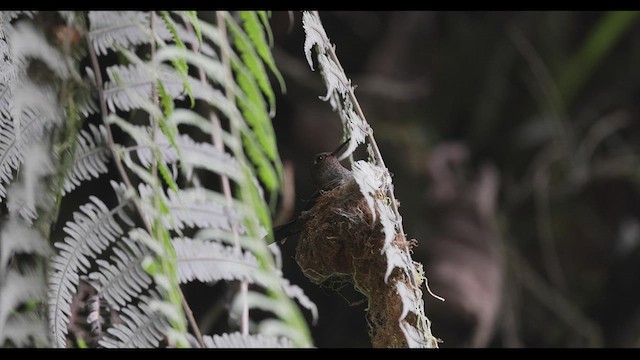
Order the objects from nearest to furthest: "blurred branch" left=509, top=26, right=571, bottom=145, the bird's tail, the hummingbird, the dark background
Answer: the bird's tail < the hummingbird < the dark background < "blurred branch" left=509, top=26, right=571, bottom=145

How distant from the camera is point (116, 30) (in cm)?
98

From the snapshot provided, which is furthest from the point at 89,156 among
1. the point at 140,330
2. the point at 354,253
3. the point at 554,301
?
the point at 554,301

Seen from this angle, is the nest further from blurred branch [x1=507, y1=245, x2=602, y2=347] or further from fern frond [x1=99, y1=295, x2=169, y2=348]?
blurred branch [x1=507, y1=245, x2=602, y2=347]

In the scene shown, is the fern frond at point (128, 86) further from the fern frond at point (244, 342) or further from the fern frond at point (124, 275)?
the fern frond at point (244, 342)

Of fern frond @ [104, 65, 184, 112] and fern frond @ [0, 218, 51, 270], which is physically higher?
fern frond @ [104, 65, 184, 112]

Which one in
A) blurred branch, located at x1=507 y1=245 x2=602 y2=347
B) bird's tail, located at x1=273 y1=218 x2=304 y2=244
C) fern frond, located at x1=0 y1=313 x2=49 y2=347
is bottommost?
fern frond, located at x1=0 y1=313 x2=49 y2=347

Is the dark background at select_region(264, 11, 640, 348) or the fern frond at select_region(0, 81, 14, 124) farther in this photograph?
the dark background at select_region(264, 11, 640, 348)

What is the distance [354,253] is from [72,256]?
350 millimetres

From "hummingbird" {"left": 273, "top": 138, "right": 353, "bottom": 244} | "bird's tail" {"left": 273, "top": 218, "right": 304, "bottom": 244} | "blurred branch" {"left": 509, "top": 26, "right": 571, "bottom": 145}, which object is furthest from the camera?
"blurred branch" {"left": 509, "top": 26, "right": 571, "bottom": 145}

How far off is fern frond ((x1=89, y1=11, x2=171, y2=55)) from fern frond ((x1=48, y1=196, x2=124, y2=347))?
8.9 inches

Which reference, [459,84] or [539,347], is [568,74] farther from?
[539,347]

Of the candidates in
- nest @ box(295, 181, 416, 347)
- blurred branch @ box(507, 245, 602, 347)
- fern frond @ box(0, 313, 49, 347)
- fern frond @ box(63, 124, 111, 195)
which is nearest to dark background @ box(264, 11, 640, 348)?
blurred branch @ box(507, 245, 602, 347)

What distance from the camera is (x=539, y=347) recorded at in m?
3.14

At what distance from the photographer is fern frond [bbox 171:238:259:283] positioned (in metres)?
0.86
